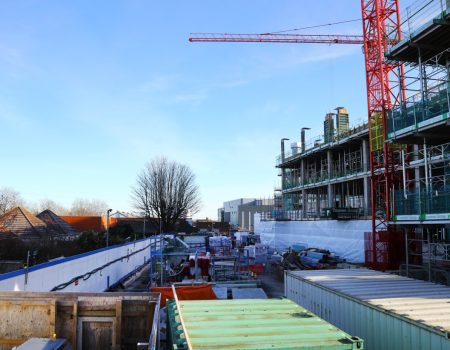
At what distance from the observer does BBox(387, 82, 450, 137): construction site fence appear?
46.6 feet

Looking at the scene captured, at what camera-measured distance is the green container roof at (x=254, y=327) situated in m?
4.69

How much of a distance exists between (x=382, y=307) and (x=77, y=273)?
11.1 meters

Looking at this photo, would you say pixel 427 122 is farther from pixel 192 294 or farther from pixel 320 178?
pixel 320 178

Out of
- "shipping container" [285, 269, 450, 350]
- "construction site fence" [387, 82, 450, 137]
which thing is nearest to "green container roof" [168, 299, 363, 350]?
"shipping container" [285, 269, 450, 350]

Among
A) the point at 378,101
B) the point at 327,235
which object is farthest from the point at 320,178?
the point at 378,101

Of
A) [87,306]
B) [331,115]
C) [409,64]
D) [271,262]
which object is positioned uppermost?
[331,115]

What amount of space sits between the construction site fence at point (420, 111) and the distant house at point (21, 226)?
72.2 ft

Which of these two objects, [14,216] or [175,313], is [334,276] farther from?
[14,216]

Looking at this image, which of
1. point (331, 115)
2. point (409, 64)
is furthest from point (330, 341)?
point (331, 115)

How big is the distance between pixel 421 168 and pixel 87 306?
29.0m

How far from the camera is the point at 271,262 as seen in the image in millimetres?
30266

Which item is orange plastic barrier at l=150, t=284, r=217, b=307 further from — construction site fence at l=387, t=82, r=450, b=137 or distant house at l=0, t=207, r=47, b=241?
distant house at l=0, t=207, r=47, b=241

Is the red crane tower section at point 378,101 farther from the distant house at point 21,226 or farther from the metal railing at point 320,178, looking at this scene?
the distant house at point 21,226

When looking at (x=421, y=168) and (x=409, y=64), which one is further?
(x=421, y=168)
